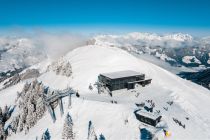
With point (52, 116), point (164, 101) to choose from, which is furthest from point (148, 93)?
point (52, 116)

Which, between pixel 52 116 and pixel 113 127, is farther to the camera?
pixel 52 116

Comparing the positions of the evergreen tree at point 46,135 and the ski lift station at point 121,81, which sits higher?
the ski lift station at point 121,81

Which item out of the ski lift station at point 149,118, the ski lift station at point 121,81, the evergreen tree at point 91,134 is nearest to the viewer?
the ski lift station at point 149,118

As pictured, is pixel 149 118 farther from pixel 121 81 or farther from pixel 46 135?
pixel 121 81

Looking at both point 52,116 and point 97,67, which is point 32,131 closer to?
point 52,116

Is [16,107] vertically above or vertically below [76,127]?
below

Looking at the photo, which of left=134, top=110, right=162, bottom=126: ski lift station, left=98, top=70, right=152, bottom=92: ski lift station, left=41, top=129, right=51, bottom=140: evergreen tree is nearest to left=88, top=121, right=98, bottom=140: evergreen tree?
left=134, top=110, right=162, bottom=126: ski lift station

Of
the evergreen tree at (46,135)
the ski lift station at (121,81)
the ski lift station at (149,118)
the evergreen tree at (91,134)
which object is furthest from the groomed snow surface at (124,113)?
the ski lift station at (121,81)

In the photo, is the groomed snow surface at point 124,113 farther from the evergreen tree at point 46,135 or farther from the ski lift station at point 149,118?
the ski lift station at point 149,118
